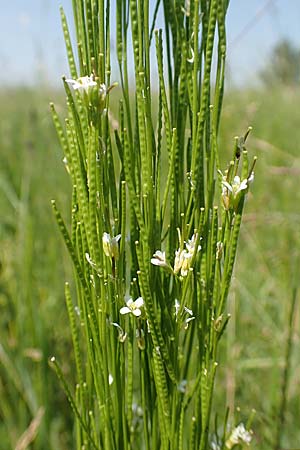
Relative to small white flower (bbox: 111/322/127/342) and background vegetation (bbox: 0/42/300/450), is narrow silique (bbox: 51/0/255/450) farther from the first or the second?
background vegetation (bbox: 0/42/300/450)

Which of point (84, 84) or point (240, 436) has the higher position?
→ point (84, 84)

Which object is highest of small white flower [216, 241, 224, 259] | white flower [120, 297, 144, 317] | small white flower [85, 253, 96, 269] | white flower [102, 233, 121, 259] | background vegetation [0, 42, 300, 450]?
white flower [102, 233, 121, 259]

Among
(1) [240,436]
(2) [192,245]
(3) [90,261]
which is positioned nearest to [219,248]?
(2) [192,245]

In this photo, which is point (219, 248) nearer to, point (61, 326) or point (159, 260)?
point (159, 260)

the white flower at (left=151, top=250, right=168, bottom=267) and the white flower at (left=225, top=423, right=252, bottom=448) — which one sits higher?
the white flower at (left=151, top=250, right=168, bottom=267)

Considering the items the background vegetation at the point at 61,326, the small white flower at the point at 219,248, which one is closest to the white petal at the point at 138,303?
the small white flower at the point at 219,248

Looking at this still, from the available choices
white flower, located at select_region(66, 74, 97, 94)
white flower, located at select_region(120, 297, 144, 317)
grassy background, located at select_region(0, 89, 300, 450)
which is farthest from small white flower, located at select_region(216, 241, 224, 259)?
grassy background, located at select_region(0, 89, 300, 450)

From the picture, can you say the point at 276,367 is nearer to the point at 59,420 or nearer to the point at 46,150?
the point at 59,420

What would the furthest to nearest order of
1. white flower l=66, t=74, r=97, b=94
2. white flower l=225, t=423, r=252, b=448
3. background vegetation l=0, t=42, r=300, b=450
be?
background vegetation l=0, t=42, r=300, b=450 → white flower l=225, t=423, r=252, b=448 → white flower l=66, t=74, r=97, b=94

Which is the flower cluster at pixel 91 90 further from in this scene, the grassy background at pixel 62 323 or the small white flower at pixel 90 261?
the grassy background at pixel 62 323
